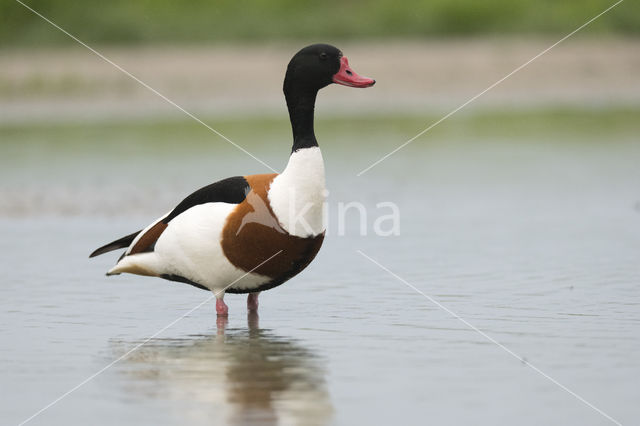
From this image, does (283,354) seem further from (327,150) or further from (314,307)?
(327,150)

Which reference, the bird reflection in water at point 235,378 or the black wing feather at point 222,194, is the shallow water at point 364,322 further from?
the black wing feather at point 222,194

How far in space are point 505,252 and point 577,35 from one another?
21293mm

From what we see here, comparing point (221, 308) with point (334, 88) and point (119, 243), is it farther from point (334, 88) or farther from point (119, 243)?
point (334, 88)

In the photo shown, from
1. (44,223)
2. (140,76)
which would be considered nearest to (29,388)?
(44,223)

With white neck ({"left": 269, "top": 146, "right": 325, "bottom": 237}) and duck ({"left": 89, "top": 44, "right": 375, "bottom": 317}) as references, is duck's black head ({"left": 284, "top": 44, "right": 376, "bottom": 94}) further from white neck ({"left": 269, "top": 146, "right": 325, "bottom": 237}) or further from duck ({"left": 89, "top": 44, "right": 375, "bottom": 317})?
white neck ({"left": 269, "top": 146, "right": 325, "bottom": 237})

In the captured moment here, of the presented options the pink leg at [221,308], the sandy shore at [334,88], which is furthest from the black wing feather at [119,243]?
the sandy shore at [334,88]

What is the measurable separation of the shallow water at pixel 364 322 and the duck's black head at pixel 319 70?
1487mm

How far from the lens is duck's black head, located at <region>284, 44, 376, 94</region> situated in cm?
779

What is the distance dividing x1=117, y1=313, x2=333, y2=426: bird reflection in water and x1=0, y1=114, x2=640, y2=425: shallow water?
0.05ft

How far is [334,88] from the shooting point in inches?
1176

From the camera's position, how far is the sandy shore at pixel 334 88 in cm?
2717

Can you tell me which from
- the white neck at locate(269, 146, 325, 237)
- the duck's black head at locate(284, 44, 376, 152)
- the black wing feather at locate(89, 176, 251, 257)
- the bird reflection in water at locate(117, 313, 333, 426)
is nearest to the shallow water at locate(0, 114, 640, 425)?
the bird reflection in water at locate(117, 313, 333, 426)

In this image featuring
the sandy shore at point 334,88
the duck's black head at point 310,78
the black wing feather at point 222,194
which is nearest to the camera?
the black wing feather at point 222,194

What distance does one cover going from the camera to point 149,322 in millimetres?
7957
